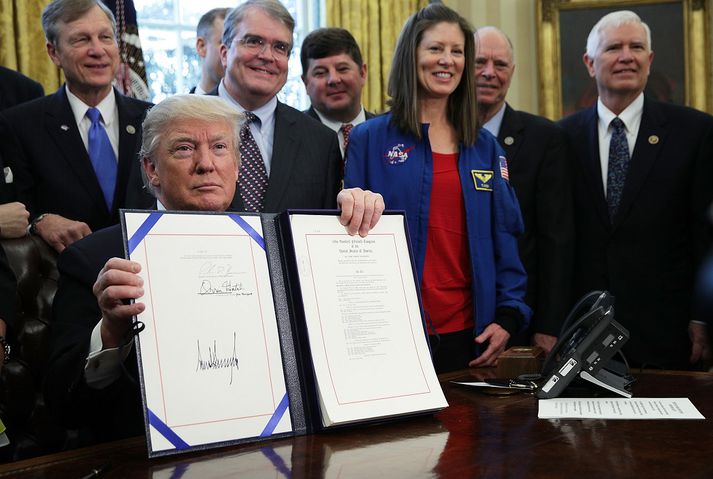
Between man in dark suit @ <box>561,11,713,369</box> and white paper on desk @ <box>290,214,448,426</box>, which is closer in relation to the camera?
white paper on desk @ <box>290,214,448,426</box>

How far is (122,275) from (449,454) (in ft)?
2.17

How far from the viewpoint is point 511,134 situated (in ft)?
12.7

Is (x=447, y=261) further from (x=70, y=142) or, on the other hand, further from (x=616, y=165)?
(x=70, y=142)

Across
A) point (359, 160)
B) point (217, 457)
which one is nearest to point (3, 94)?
point (359, 160)

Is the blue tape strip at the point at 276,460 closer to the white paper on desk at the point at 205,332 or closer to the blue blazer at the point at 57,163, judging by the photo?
the white paper on desk at the point at 205,332

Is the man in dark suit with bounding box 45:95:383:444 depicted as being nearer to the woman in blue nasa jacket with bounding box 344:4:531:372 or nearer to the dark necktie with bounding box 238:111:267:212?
the dark necktie with bounding box 238:111:267:212

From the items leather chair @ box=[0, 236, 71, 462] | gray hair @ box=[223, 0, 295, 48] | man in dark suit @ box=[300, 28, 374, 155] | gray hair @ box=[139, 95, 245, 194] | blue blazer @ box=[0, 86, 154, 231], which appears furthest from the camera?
man in dark suit @ box=[300, 28, 374, 155]

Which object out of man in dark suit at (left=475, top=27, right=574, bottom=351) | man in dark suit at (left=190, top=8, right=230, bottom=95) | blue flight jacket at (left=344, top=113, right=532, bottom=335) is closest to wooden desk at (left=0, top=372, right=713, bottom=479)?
blue flight jacket at (left=344, top=113, right=532, bottom=335)

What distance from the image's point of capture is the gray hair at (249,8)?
346cm

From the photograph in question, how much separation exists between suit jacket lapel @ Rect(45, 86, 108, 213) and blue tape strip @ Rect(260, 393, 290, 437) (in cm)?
192

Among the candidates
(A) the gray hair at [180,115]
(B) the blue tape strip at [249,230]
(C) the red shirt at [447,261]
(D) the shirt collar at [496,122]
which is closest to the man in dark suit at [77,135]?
(A) the gray hair at [180,115]

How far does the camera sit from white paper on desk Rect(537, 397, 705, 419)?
181 centimetres

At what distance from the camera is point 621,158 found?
3834 mm
